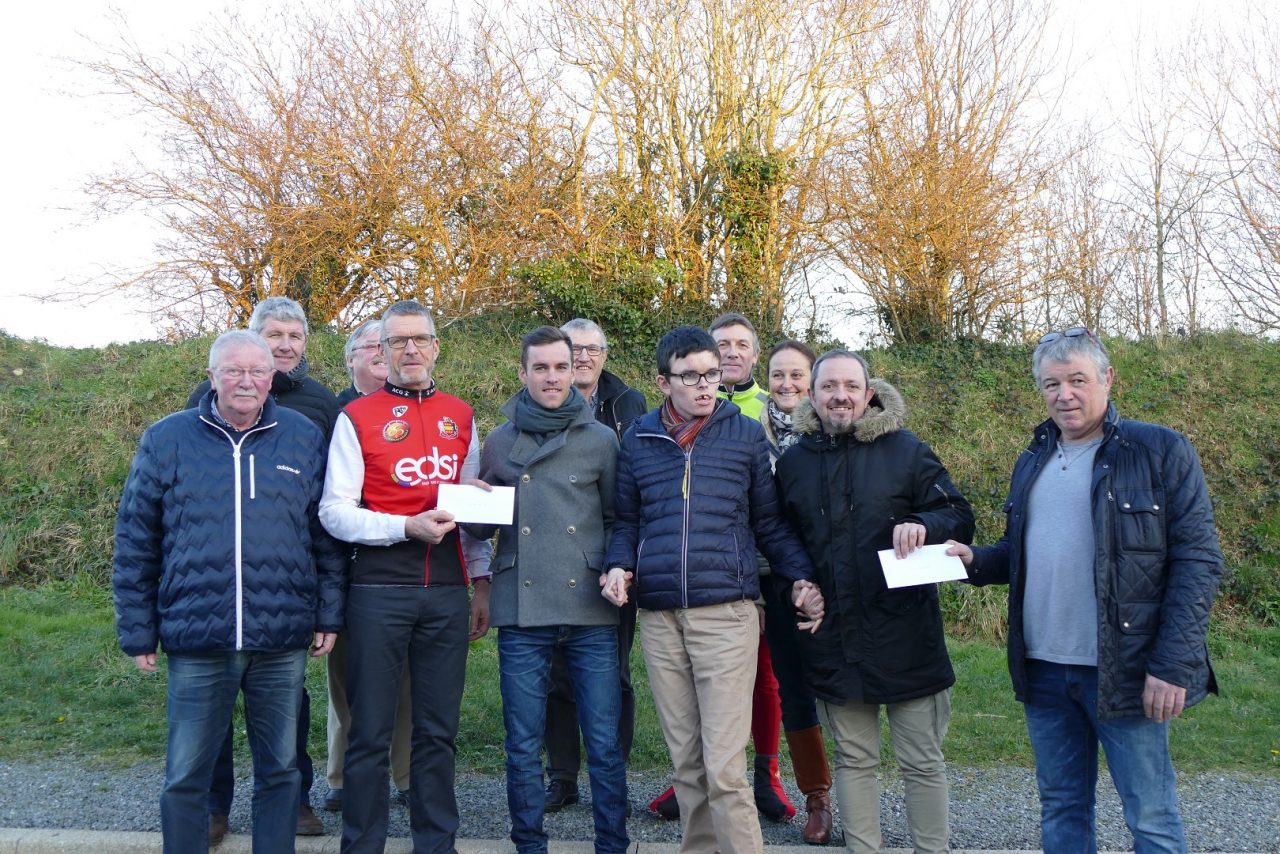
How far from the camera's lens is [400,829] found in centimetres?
458

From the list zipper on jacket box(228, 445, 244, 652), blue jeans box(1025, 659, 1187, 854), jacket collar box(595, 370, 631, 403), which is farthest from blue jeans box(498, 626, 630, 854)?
blue jeans box(1025, 659, 1187, 854)

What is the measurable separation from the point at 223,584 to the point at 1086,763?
328 centimetres

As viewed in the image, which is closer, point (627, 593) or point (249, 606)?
point (249, 606)

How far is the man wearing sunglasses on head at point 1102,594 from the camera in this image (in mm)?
3203

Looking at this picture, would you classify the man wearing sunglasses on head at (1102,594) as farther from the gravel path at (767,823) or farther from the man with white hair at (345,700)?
the man with white hair at (345,700)

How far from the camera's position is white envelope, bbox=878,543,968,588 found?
366 centimetres

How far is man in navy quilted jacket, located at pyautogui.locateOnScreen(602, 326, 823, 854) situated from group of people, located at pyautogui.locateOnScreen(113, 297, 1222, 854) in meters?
0.01

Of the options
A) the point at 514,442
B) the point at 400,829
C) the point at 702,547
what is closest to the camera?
the point at 702,547

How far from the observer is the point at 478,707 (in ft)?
20.1

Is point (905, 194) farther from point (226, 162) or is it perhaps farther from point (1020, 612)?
point (1020, 612)

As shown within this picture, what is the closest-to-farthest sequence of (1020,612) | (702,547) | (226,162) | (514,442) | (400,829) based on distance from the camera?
(1020,612) < (702,547) < (514,442) < (400,829) < (226,162)

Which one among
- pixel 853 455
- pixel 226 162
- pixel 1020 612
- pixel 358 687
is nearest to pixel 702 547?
pixel 853 455

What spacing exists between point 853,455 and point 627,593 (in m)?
1.09

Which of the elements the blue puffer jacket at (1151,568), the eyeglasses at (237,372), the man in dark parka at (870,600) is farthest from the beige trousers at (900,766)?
the eyeglasses at (237,372)
